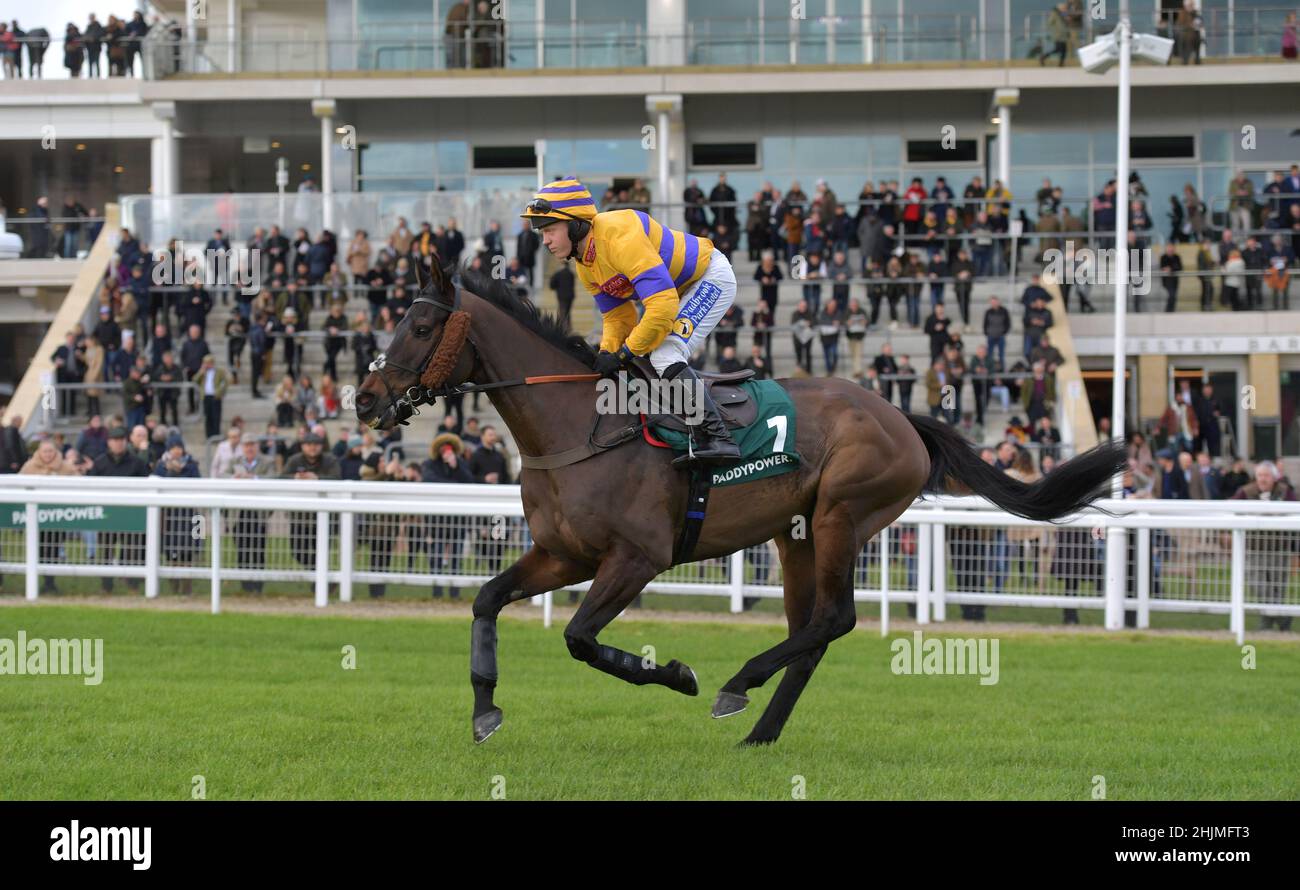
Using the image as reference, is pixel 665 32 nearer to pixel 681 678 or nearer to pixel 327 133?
pixel 327 133

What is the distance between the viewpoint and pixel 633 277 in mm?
5918

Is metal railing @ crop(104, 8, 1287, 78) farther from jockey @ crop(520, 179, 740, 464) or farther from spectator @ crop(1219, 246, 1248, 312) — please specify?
jockey @ crop(520, 179, 740, 464)

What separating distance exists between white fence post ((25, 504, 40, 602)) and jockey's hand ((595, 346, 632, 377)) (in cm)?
709

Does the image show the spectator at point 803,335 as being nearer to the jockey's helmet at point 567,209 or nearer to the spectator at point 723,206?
the spectator at point 723,206

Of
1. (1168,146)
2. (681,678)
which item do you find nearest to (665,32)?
(1168,146)

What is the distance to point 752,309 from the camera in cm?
1997

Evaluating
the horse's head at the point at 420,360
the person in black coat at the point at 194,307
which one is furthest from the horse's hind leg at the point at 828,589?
the person in black coat at the point at 194,307

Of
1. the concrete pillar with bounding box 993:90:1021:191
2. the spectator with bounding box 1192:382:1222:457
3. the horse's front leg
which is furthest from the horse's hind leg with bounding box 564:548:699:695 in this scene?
the concrete pillar with bounding box 993:90:1021:191

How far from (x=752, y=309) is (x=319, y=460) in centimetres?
839

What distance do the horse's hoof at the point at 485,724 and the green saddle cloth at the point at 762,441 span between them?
1.25 metres

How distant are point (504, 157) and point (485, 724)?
75.3 ft

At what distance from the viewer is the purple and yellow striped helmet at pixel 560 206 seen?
5.90 metres
